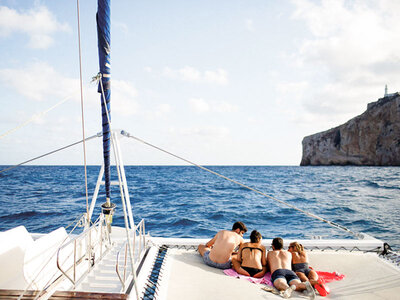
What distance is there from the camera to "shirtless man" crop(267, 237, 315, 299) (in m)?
3.80

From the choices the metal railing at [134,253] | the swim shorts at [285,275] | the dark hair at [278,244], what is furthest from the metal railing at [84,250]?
the dark hair at [278,244]

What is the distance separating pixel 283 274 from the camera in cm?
420

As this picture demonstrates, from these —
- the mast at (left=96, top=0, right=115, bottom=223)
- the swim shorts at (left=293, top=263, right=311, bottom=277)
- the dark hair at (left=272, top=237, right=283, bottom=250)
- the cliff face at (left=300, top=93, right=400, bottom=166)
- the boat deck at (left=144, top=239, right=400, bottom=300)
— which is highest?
the cliff face at (left=300, top=93, right=400, bottom=166)

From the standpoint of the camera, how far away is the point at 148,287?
381cm

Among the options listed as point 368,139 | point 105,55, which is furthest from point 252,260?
point 368,139

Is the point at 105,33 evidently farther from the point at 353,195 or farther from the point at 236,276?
the point at 353,195

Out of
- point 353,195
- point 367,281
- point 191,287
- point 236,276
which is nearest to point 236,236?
point 236,276

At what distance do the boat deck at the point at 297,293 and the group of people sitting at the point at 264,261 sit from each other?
190 mm

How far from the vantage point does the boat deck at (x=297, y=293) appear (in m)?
3.75

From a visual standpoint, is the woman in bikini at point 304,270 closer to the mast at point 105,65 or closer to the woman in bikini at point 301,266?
the woman in bikini at point 301,266

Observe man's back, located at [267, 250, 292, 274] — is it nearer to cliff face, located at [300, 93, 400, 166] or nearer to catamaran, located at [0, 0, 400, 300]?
catamaran, located at [0, 0, 400, 300]

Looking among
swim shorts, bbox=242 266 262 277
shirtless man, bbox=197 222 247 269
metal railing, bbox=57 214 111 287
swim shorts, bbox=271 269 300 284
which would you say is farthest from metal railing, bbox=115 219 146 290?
swim shorts, bbox=271 269 300 284

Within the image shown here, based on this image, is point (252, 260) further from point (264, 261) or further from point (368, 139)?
point (368, 139)

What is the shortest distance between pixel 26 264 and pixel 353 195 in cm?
2600
